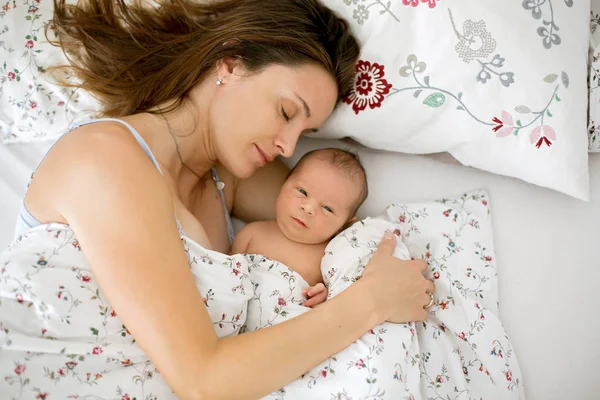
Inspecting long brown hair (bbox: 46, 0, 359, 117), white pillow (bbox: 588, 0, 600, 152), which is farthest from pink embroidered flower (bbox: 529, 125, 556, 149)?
long brown hair (bbox: 46, 0, 359, 117)

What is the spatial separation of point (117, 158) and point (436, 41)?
0.98 meters

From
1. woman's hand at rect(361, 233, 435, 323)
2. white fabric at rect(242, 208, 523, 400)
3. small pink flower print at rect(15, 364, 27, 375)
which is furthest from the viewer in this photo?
woman's hand at rect(361, 233, 435, 323)

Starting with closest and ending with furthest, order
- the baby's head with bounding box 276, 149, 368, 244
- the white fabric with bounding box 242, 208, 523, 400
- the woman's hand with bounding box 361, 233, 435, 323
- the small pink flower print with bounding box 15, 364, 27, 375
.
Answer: the small pink flower print with bounding box 15, 364, 27, 375, the white fabric with bounding box 242, 208, 523, 400, the woman's hand with bounding box 361, 233, 435, 323, the baby's head with bounding box 276, 149, 368, 244

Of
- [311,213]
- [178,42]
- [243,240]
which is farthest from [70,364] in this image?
[178,42]

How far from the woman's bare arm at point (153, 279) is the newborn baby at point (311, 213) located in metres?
0.41

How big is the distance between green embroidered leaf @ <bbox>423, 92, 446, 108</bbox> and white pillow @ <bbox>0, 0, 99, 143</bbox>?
108cm

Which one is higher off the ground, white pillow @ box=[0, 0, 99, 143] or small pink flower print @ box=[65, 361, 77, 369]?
white pillow @ box=[0, 0, 99, 143]

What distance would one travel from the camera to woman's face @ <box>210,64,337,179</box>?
1448 mm

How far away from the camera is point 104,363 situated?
3.93 feet

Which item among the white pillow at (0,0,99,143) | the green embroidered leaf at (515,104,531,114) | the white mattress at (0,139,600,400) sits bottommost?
the white mattress at (0,139,600,400)

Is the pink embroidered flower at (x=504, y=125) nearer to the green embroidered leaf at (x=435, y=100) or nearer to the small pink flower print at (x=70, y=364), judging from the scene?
the green embroidered leaf at (x=435, y=100)

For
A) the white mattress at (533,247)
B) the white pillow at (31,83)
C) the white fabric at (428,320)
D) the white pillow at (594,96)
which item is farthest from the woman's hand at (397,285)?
the white pillow at (31,83)

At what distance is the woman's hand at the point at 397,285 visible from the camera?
1.38 metres

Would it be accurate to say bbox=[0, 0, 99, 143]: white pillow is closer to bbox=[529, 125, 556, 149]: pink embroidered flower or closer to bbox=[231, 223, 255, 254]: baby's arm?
bbox=[231, 223, 255, 254]: baby's arm
